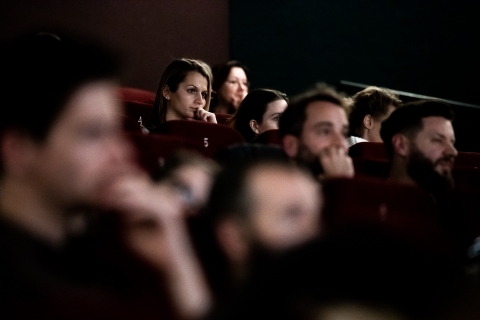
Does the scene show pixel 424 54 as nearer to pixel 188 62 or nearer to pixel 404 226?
pixel 188 62

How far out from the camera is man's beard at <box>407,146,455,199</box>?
639 mm

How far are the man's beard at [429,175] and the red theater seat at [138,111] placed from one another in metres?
0.37

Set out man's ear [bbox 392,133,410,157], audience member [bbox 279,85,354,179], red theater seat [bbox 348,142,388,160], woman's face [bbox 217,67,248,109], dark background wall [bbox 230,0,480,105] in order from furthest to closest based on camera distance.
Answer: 1. dark background wall [bbox 230,0,480,105]
2. woman's face [bbox 217,67,248,109]
3. red theater seat [bbox 348,142,388,160]
4. man's ear [bbox 392,133,410,157]
5. audience member [bbox 279,85,354,179]

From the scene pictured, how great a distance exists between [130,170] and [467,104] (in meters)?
1.15

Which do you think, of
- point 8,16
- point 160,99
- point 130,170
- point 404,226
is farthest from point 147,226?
point 8,16

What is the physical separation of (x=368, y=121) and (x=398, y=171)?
0.96 ft

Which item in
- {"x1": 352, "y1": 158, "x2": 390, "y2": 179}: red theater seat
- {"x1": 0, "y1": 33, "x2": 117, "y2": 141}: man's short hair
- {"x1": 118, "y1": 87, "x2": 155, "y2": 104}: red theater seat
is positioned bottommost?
{"x1": 352, "y1": 158, "x2": 390, "y2": 179}: red theater seat

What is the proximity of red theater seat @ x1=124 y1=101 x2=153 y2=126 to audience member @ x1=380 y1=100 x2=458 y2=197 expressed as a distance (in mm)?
344

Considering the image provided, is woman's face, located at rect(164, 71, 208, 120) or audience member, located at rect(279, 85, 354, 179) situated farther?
woman's face, located at rect(164, 71, 208, 120)

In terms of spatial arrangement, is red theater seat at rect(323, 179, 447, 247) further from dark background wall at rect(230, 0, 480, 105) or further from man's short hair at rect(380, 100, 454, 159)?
dark background wall at rect(230, 0, 480, 105)

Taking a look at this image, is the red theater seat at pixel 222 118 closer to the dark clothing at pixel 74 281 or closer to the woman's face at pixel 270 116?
the woman's face at pixel 270 116

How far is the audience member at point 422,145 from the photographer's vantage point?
0.65 meters

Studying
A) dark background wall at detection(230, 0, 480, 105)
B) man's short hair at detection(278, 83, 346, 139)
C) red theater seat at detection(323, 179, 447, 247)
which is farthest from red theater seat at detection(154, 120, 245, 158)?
dark background wall at detection(230, 0, 480, 105)

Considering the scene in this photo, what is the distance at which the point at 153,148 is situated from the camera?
56 centimetres
